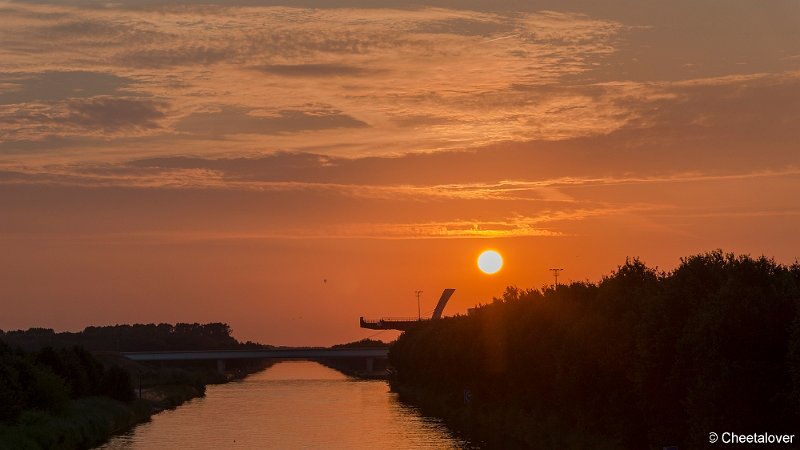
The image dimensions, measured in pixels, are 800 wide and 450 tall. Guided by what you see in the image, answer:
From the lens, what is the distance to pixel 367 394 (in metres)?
172

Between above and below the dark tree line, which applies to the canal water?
below

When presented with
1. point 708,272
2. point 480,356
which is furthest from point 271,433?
point 708,272

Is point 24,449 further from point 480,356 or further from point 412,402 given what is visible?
point 412,402

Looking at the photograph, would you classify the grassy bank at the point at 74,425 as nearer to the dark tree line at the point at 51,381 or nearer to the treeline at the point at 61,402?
the treeline at the point at 61,402

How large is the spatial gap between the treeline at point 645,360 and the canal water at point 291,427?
681 cm

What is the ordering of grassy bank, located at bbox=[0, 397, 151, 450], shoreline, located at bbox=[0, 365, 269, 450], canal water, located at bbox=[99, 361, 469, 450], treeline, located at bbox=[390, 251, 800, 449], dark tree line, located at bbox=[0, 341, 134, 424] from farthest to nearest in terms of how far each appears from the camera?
1. canal water, located at bbox=[99, 361, 469, 450]
2. dark tree line, located at bbox=[0, 341, 134, 424]
3. shoreline, located at bbox=[0, 365, 269, 450]
4. grassy bank, located at bbox=[0, 397, 151, 450]
5. treeline, located at bbox=[390, 251, 800, 449]

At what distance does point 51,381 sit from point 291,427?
24.8 metres

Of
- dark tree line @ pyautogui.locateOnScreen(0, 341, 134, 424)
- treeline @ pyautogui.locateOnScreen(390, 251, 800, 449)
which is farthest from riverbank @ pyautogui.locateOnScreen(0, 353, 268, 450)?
treeline @ pyautogui.locateOnScreen(390, 251, 800, 449)

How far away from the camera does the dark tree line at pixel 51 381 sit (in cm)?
7706

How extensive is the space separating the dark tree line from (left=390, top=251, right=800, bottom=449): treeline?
109 ft

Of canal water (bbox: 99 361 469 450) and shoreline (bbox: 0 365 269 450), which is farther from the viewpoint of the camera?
canal water (bbox: 99 361 469 450)

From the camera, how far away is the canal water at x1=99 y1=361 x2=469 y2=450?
8600 cm

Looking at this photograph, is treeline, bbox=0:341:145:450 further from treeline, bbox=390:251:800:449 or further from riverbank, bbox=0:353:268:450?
treeline, bbox=390:251:800:449

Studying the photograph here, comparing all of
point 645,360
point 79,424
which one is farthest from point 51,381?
point 645,360
